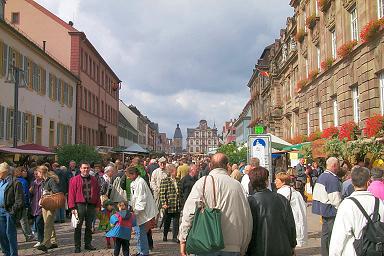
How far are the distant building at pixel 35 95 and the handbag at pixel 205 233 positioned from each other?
53.4ft

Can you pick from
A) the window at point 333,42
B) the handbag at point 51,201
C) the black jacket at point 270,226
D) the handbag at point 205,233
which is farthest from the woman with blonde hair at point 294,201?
the window at point 333,42

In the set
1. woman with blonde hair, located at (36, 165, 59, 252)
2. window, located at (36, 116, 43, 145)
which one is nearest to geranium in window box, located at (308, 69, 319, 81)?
window, located at (36, 116, 43, 145)

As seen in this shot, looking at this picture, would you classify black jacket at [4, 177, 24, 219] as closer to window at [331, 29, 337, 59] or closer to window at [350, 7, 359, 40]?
window at [350, 7, 359, 40]

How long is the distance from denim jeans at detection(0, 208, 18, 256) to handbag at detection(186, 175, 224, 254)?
517cm

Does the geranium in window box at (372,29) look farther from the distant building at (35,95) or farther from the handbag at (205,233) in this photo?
the handbag at (205,233)

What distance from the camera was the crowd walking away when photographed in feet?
15.1

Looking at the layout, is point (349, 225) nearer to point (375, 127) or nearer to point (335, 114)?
point (375, 127)

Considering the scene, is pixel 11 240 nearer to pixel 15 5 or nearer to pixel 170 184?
pixel 170 184

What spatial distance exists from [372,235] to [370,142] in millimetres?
11010

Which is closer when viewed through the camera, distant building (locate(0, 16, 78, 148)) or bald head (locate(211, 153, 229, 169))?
bald head (locate(211, 153, 229, 169))

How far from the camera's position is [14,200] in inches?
341

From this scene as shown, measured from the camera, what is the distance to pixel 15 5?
3738 cm

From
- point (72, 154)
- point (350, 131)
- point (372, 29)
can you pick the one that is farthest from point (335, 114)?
point (72, 154)

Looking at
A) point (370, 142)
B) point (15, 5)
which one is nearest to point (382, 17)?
point (370, 142)
